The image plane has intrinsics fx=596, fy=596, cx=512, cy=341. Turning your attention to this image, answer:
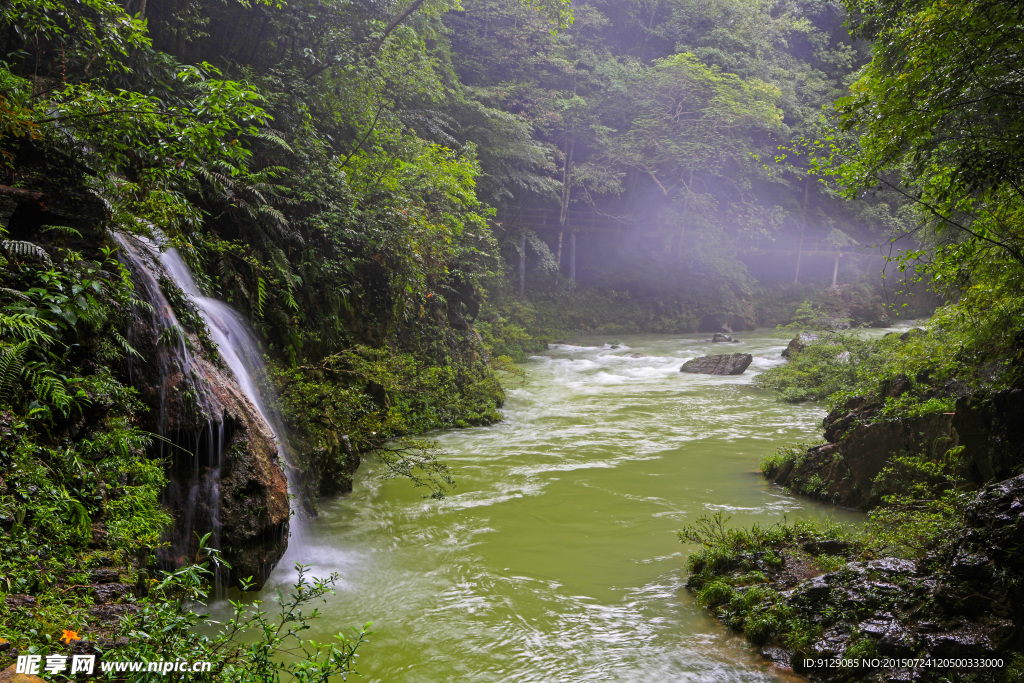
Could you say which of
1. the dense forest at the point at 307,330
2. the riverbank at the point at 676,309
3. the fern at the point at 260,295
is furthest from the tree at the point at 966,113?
the riverbank at the point at 676,309

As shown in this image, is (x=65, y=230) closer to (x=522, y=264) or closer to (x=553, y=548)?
(x=553, y=548)

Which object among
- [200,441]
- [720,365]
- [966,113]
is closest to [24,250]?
[200,441]

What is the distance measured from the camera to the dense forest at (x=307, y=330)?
355 centimetres

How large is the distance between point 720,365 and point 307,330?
495 inches

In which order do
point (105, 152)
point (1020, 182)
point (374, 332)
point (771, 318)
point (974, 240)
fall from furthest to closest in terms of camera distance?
point (771, 318) → point (374, 332) → point (105, 152) → point (974, 240) → point (1020, 182)

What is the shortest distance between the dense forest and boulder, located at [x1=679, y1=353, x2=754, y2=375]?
5.63 feet

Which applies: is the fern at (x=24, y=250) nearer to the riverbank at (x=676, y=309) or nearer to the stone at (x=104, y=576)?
the stone at (x=104, y=576)

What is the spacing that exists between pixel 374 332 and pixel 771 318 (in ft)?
92.6

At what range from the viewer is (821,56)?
35406mm

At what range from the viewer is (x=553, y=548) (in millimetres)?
6117

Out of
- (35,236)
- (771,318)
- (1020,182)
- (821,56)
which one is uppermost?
(821,56)

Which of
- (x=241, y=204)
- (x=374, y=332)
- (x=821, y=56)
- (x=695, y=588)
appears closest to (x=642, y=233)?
(x=821, y=56)

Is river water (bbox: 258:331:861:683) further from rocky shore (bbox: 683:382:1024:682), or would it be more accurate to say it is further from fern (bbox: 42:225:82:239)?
fern (bbox: 42:225:82:239)

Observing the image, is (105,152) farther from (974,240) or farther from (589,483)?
(974,240)
